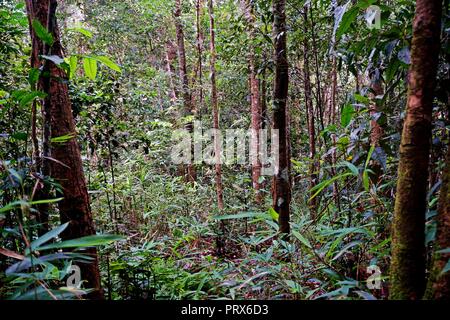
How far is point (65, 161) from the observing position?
2066 mm

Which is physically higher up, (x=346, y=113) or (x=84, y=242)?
(x=346, y=113)

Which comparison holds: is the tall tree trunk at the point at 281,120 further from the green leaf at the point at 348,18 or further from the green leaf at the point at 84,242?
the green leaf at the point at 84,242

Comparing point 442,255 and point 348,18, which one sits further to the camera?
point 348,18

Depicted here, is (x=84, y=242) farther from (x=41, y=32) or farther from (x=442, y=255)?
(x=442, y=255)

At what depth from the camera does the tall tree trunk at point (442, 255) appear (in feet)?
3.51

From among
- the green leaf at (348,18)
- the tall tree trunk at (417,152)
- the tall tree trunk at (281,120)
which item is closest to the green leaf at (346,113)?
the green leaf at (348,18)

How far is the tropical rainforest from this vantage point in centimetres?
123

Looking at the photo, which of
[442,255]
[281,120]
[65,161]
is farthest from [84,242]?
[281,120]

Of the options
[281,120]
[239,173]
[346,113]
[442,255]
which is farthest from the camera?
[239,173]

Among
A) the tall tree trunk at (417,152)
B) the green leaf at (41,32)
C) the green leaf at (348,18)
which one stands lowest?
the tall tree trunk at (417,152)

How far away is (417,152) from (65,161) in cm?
190

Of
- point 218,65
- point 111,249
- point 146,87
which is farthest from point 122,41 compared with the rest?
point 111,249

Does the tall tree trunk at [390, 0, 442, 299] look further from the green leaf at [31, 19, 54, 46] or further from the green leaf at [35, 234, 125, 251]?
the green leaf at [31, 19, 54, 46]

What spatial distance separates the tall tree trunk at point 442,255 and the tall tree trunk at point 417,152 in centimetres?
6
